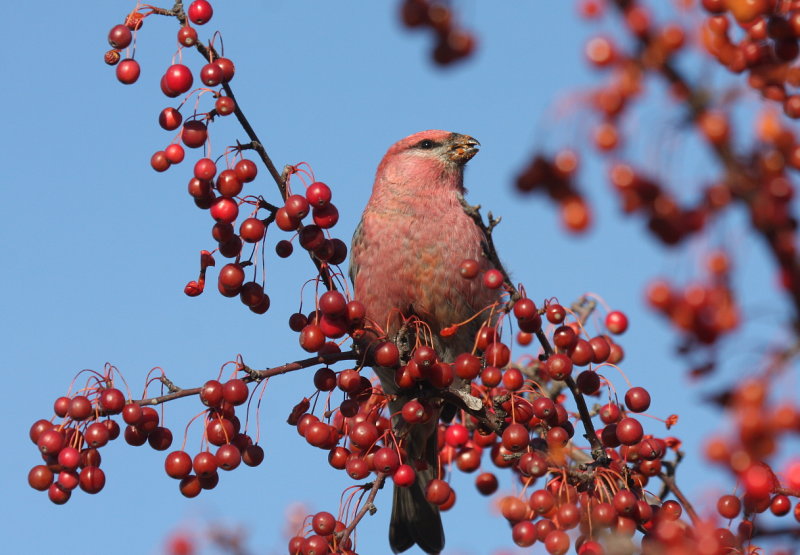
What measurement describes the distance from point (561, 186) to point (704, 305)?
252mm

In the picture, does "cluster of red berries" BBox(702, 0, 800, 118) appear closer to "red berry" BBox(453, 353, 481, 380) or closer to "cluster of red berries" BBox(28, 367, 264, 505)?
"red berry" BBox(453, 353, 481, 380)

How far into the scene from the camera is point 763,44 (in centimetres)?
176

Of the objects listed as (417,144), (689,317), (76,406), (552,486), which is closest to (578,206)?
(689,317)

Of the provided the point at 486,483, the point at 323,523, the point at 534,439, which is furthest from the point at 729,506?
the point at 486,483

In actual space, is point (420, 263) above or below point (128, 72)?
below

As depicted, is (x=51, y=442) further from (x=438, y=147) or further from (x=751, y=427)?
(x=438, y=147)

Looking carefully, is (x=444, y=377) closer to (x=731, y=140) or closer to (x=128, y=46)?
(x=128, y=46)

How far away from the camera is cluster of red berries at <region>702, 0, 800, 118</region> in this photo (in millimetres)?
1604

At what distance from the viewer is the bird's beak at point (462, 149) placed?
15.5 ft

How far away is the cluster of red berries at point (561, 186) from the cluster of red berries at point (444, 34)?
200 mm

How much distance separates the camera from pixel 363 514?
10.5 feet

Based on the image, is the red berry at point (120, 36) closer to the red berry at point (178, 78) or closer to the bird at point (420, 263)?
the red berry at point (178, 78)

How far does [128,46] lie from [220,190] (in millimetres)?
522

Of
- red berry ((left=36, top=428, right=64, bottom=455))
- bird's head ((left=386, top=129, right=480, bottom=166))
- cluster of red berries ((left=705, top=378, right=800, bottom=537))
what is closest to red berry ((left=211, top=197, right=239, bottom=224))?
red berry ((left=36, top=428, right=64, bottom=455))
